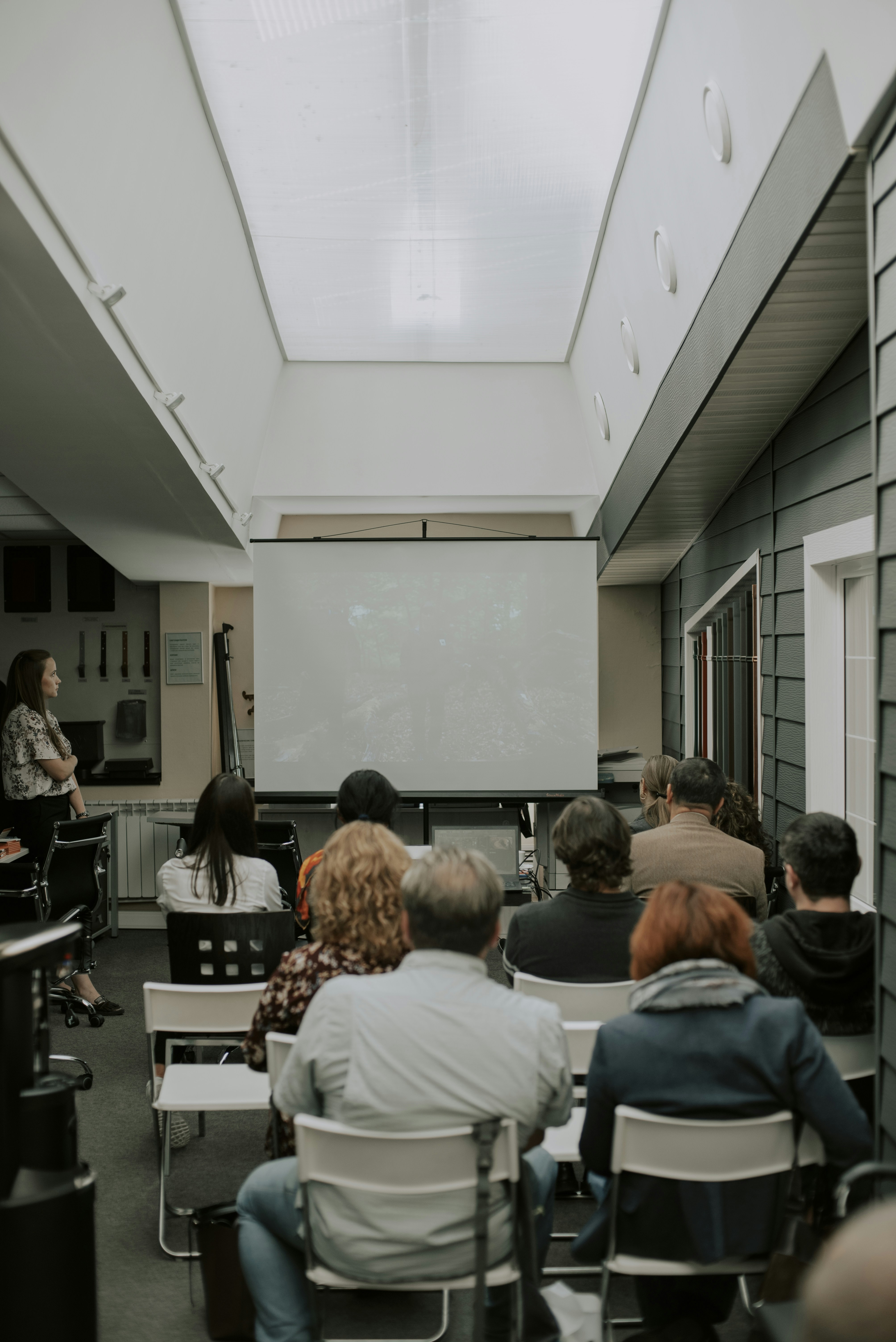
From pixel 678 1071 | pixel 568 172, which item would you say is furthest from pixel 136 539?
pixel 678 1071

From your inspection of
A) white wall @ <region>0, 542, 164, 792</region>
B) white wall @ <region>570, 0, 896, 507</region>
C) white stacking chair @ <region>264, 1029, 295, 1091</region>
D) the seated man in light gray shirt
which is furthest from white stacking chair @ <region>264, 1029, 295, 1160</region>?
white wall @ <region>0, 542, 164, 792</region>

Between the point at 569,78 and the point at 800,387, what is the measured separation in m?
1.41

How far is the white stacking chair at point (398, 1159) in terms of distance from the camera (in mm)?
1373

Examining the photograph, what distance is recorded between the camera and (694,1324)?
1593mm

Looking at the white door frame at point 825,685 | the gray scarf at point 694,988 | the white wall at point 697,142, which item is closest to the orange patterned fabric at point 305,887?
the gray scarf at point 694,988

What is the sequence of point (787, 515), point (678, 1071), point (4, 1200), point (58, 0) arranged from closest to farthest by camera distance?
1. point (4, 1200)
2. point (678, 1071)
3. point (58, 0)
4. point (787, 515)

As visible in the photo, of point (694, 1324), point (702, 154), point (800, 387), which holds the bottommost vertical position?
point (694, 1324)

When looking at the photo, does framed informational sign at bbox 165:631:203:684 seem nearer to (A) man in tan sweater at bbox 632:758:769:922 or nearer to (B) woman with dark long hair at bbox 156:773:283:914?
(B) woman with dark long hair at bbox 156:773:283:914

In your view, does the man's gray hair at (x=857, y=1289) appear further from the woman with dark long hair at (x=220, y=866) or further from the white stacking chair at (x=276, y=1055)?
the woman with dark long hair at (x=220, y=866)

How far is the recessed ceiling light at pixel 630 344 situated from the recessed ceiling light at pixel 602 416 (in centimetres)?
73

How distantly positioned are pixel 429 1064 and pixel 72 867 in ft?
10.1

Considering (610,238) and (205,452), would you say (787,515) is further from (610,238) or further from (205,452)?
(205,452)

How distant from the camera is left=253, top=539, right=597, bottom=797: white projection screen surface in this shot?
541 centimetres

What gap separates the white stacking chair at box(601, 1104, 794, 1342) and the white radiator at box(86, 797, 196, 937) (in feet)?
14.7
